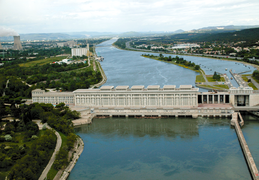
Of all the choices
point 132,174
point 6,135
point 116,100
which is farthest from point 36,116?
point 132,174

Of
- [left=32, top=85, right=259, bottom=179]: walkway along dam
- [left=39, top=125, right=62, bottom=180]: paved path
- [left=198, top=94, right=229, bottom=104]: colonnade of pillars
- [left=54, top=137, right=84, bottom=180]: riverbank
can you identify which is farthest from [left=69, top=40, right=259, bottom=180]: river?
[left=198, top=94, right=229, bottom=104]: colonnade of pillars

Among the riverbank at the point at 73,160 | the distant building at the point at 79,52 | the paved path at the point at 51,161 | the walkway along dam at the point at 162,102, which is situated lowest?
the riverbank at the point at 73,160

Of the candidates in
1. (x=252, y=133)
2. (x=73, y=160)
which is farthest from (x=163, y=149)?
(x=252, y=133)

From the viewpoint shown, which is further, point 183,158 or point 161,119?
point 161,119

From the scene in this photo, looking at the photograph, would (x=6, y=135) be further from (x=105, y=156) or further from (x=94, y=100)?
(x=94, y=100)

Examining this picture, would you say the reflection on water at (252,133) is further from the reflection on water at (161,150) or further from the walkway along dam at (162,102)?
the walkway along dam at (162,102)

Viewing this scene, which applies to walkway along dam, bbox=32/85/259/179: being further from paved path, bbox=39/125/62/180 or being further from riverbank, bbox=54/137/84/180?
paved path, bbox=39/125/62/180

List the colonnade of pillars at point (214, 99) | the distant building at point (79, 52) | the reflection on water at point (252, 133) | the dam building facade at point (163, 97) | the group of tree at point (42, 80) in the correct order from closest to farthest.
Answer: the reflection on water at point (252, 133) < the dam building facade at point (163, 97) < the colonnade of pillars at point (214, 99) < the group of tree at point (42, 80) < the distant building at point (79, 52)

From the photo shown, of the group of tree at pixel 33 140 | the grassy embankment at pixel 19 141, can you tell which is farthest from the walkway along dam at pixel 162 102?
the grassy embankment at pixel 19 141
